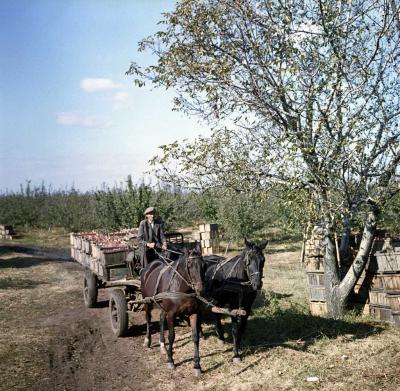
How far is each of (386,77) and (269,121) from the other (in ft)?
8.56

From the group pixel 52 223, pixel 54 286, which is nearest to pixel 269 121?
pixel 54 286

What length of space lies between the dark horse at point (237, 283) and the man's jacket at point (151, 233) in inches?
63.8

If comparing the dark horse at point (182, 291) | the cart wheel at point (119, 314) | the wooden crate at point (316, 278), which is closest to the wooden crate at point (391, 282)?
the wooden crate at point (316, 278)

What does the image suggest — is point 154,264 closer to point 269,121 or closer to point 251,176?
point 251,176

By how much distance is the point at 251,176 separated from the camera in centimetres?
954

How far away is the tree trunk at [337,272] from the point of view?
369 inches

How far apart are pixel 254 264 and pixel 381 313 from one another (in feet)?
12.7

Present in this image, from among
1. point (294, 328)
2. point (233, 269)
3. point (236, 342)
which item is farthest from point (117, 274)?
point (294, 328)

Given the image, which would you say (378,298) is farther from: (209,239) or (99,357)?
(209,239)

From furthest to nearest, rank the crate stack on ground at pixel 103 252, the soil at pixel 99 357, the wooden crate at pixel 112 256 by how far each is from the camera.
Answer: the crate stack on ground at pixel 103 252 < the wooden crate at pixel 112 256 < the soil at pixel 99 357

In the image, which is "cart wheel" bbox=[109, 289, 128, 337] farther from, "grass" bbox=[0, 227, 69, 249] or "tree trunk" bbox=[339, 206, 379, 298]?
"grass" bbox=[0, 227, 69, 249]

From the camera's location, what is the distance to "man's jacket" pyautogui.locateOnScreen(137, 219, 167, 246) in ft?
31.6

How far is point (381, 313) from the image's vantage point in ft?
→ 30.9

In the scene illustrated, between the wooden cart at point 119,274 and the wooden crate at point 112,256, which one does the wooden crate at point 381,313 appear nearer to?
the wooden cart at point 119,274
